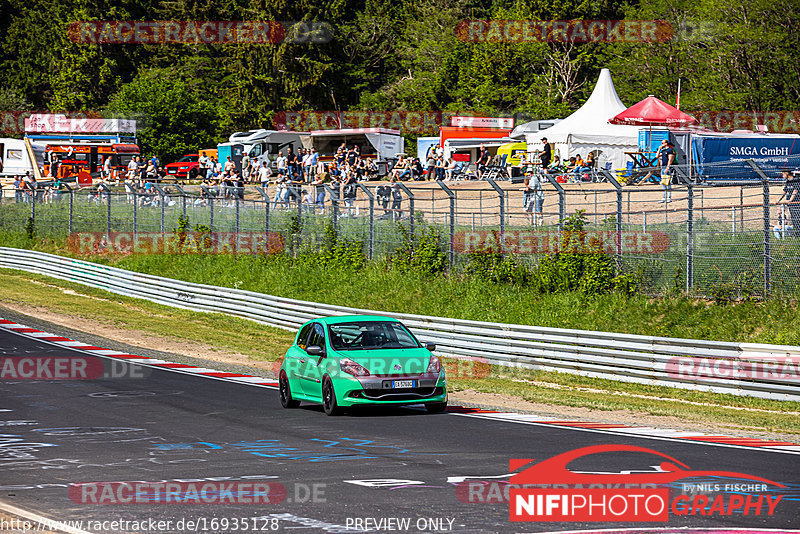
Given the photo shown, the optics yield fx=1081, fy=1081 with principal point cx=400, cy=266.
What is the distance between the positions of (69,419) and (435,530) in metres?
8.22

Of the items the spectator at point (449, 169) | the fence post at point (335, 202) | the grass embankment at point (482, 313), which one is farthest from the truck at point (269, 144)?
the fence post at point (335, 202)

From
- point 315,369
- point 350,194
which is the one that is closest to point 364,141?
point 350,194

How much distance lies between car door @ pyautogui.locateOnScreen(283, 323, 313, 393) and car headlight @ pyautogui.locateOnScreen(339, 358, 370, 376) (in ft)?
3.66

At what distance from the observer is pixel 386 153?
176ft

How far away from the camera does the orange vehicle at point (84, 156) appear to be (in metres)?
56.3

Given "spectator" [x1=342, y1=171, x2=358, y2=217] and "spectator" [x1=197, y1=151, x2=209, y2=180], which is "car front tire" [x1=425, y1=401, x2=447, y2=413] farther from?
"spectator" [x1=197, y1=151, x2=209, y2=180]

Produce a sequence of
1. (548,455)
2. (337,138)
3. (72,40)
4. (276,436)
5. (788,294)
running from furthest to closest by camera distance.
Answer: (72,40), (337,138), (788,294), (276,436), (548,455)

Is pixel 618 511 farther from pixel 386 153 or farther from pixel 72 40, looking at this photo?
pixel 72 40

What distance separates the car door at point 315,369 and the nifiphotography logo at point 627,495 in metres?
5.12

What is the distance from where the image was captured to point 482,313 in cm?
2481

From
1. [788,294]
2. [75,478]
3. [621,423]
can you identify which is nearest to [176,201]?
[788,294]

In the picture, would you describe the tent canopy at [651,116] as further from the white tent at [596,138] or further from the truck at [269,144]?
the truck at [269,144]

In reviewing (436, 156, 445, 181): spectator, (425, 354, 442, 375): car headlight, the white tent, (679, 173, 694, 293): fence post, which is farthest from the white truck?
(425, 354, 442, 375): car headlight

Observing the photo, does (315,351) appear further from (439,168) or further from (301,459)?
(439,168)
